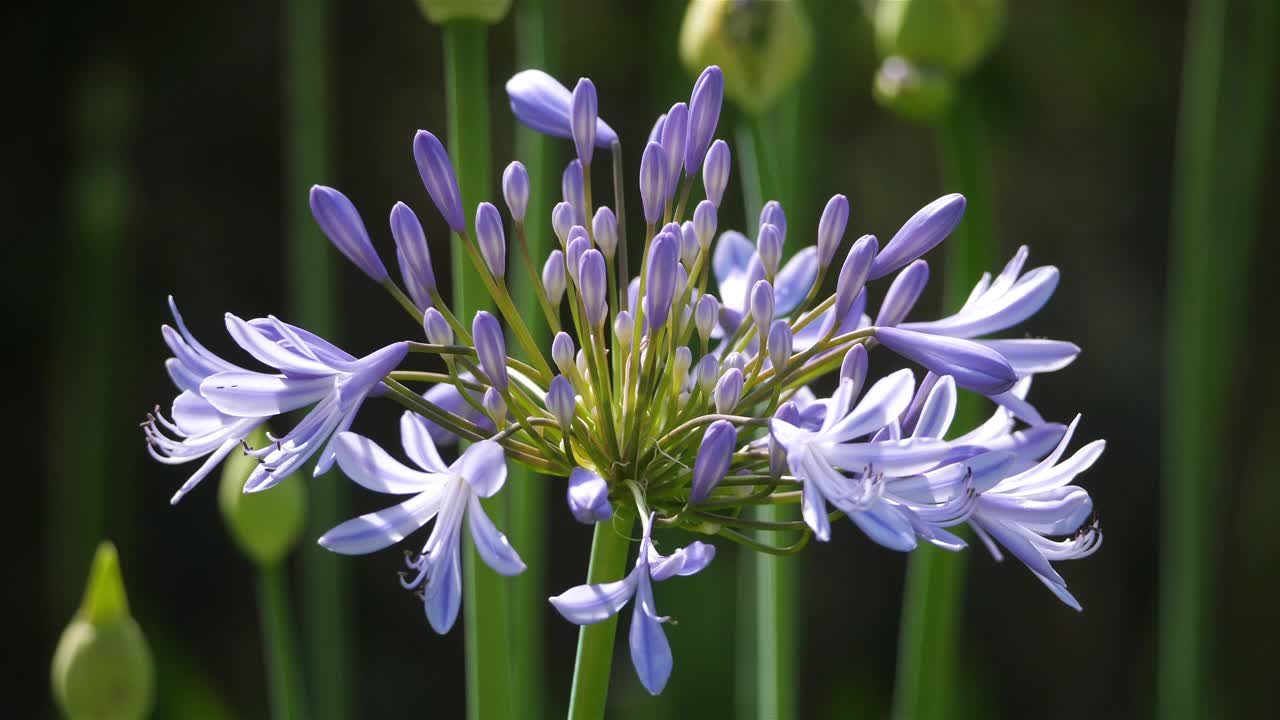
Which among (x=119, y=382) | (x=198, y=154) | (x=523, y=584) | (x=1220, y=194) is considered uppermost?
(x=198, y=154)

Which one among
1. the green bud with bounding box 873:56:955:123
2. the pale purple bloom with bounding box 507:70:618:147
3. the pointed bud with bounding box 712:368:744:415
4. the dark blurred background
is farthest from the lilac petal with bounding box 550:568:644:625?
the dark blurred background

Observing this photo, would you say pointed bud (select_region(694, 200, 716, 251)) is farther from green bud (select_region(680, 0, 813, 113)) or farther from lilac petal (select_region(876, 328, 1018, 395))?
green bud (select_region(680, 0, 813, 113))

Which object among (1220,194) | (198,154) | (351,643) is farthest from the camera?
(198,154)

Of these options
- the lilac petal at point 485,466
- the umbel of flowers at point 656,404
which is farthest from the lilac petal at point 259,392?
the lilac petal at point 485,466

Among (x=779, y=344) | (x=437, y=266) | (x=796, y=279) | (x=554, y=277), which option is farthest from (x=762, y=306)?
(x=437, y=266)

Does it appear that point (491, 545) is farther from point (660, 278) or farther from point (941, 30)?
point (941, 30)

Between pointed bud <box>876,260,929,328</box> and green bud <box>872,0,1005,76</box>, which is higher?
green bud <box>872,0,1005,76</box>

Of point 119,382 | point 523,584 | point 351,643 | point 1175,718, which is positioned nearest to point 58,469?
point 119,382

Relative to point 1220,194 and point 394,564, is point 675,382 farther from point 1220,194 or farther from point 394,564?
point 394,564
